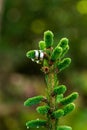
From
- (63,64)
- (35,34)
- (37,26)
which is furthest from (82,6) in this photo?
(63,64)

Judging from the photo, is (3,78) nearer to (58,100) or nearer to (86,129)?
(86,129)

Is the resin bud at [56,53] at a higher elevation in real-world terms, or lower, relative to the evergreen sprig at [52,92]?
higher

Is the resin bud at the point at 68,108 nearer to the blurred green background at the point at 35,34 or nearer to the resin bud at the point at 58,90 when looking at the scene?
the resin bud at the point at 58,90

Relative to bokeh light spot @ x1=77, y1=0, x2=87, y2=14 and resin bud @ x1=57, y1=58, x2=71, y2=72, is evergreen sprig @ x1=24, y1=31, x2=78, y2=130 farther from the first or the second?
bokeh light spot @ x1=77, y1=0, x2=87, y2=14

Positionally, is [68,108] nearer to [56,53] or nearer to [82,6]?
[56,53]

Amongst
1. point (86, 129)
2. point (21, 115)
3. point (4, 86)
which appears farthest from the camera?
point (4, 86)

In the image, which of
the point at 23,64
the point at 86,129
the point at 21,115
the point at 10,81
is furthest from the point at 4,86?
the point at 86,129

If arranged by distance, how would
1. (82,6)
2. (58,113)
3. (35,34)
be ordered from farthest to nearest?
(35,34) < (82,6) < (58,113)

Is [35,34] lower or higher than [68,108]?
higher

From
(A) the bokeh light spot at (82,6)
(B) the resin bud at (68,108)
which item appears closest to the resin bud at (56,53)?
(B) the resin bud at (68,108)
